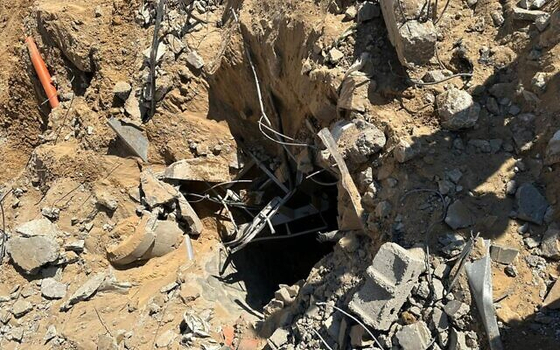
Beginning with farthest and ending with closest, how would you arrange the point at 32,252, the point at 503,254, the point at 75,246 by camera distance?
the point at 75,246 → the point at 32,252 → the point at 503,254

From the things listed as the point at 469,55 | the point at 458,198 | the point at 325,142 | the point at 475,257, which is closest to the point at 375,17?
the point at 469,55

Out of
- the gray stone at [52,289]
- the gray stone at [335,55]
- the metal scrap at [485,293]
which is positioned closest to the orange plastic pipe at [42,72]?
the gray stone at [52,289]

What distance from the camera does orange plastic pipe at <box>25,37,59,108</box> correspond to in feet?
17.6

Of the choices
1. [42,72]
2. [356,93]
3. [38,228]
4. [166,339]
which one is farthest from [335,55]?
[42,72]

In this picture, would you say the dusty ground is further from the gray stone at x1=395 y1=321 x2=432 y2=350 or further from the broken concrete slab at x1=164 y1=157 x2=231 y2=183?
the gray stone at x1=395 y1=321 x2=432 y2=350

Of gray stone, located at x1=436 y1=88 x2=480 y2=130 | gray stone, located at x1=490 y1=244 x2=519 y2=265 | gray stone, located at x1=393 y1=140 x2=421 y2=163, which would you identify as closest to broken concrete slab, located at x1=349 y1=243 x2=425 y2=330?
gray stone, located at x1=490 y1=244 x2=519 y2=265

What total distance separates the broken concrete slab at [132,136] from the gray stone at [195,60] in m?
0.78

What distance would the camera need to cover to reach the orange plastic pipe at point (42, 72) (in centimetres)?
537

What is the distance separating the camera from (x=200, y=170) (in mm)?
4887

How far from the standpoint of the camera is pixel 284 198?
4957mm

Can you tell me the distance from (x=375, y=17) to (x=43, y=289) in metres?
3.40

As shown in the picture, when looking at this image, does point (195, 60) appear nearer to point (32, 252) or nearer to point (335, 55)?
point (335, 55)

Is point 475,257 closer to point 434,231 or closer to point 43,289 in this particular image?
point 434,231

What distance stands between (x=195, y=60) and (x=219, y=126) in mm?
625
